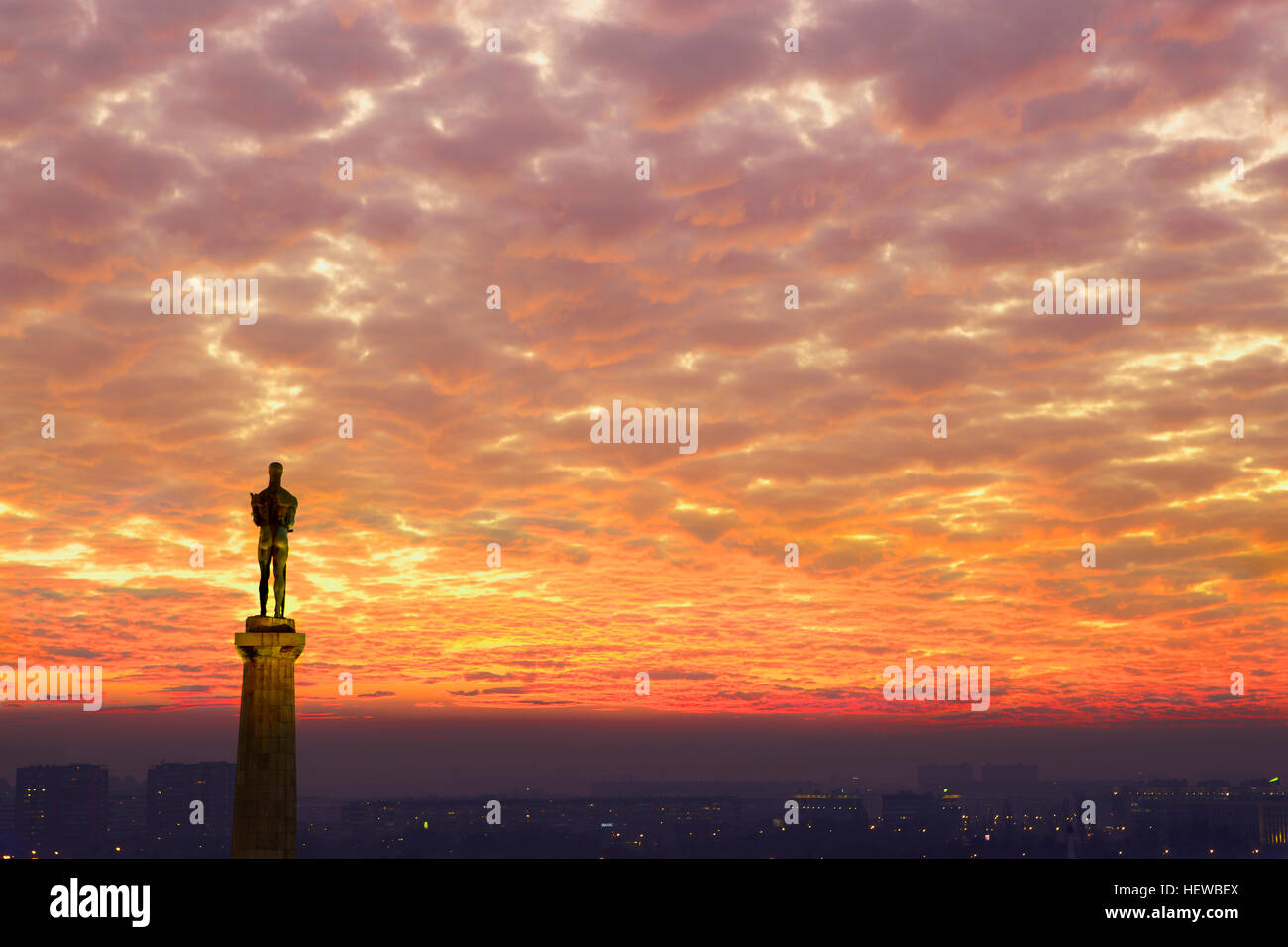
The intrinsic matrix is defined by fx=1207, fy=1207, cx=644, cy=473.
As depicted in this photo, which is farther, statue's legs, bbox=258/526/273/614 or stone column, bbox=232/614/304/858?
statue's legs, bbox=258/526/273/614

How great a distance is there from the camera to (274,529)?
30234 mm

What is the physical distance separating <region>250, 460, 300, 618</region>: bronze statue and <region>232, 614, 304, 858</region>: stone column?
92 cm

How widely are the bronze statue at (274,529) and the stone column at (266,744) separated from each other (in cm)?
92

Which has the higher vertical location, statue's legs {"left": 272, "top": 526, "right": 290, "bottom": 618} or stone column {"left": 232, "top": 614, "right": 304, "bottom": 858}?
statue's legs {"left": 272, "top": 526, "right": 290, "bottom": 618}

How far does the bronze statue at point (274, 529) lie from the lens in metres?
29.9

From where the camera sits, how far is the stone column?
2839 cm

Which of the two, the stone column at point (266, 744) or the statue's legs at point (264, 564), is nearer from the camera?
the stone column at point (266, 744)

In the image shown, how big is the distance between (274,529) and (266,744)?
5.29 metres

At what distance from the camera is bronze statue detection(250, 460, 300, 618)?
29.9 m

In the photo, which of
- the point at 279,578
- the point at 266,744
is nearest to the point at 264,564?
the point at 279,578
